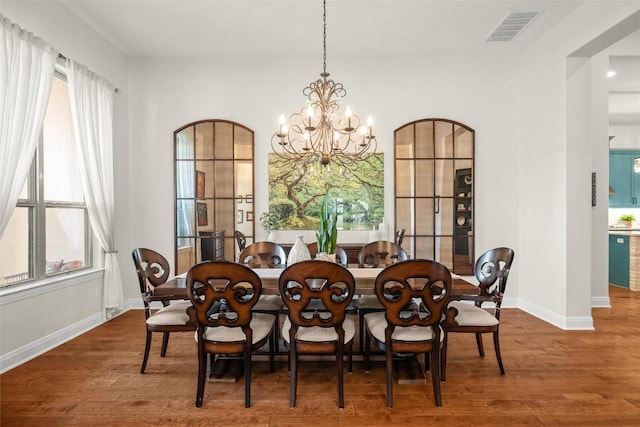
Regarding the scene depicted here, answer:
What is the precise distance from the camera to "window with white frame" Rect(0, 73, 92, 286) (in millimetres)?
3078

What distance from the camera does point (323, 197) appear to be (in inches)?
189

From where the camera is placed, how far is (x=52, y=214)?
11.5ft

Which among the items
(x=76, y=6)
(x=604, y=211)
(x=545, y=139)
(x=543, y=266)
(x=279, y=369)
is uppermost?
(x=76, y=6)

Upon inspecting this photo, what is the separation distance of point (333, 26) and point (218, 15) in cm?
124

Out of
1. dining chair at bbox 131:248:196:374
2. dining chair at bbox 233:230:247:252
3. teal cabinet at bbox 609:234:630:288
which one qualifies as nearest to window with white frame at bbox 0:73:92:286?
dining chair at bbox 131:248:196:374

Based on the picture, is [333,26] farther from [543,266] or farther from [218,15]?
[543,266]

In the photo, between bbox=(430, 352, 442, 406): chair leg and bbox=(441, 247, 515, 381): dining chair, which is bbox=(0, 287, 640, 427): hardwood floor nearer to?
bbox=(430, 352, 442, 406): chair leg

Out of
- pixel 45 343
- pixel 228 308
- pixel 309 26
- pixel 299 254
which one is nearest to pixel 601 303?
pixel 299 254

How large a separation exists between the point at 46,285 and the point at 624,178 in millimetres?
9384

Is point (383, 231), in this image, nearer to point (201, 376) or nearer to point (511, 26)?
Result: point (511, 26)

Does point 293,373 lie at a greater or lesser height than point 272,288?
lesser

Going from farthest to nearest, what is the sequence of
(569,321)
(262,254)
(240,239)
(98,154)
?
(240,239) < (98,154) < (569,321) < (262,254)

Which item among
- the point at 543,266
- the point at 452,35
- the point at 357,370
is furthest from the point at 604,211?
the point at 357,370

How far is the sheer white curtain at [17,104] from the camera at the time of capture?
2.69 meters
